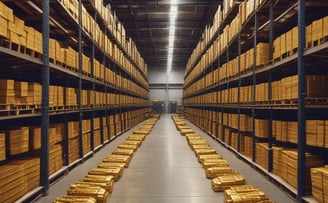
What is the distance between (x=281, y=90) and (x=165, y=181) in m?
2.76

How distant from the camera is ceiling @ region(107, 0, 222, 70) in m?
17.4

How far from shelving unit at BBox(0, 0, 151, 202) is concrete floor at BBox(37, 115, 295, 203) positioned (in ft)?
1.09

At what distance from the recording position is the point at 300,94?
15.6ft

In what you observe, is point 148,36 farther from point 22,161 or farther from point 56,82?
point 22,161

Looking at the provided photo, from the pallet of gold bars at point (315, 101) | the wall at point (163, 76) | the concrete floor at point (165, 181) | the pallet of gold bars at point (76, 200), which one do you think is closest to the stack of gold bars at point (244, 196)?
the concrete floor at point (165, 181)

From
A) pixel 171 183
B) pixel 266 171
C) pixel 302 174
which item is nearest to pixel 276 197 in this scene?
pixel 302 174

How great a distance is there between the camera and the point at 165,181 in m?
6.23

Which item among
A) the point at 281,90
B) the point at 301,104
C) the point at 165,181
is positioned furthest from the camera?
the point at 165,181

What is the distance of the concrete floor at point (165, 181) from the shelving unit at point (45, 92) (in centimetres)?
33

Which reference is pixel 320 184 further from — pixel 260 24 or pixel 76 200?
pixel 260 24

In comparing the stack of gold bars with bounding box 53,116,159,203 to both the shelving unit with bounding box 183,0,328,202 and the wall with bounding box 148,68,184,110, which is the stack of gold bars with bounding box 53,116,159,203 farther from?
the wall with bounding box 148,68,184,110

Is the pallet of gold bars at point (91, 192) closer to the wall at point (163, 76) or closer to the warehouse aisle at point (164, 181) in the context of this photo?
the warehouse aisle at point (164, 181)

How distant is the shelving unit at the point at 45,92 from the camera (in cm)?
458

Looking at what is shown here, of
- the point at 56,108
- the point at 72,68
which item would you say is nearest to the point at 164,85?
the point at 72,68
